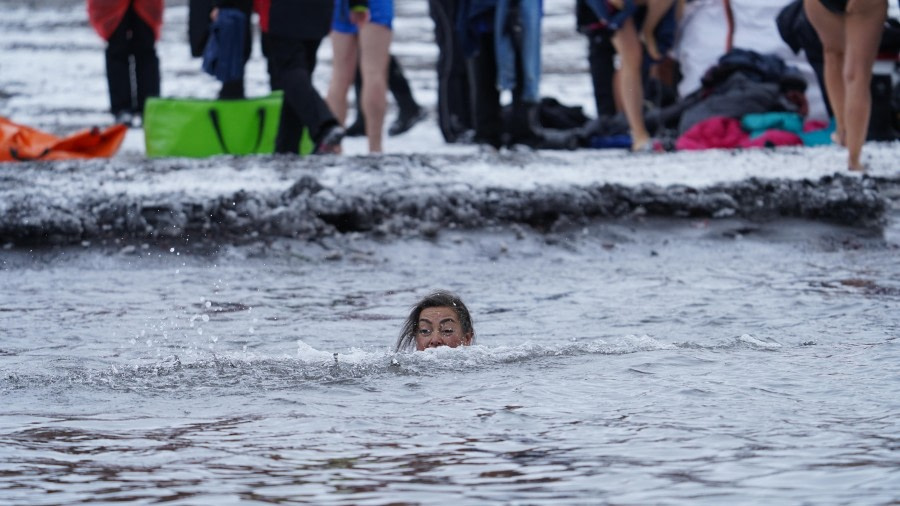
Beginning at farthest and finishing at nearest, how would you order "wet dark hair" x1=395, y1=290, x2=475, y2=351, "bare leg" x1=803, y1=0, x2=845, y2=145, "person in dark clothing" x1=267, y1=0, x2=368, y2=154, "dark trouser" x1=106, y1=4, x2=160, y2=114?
"dark trouser" x1=106, y1=4, x2=160, y2=114 < "person in dark clothing" x1=267, y1=0, x2=368, y2=154 < "bare leg" x1=803, y1=0, x2=845, y2=145 < "wet dark hair" x1=395, y1=290, x2=475, y2=351

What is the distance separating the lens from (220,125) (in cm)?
888

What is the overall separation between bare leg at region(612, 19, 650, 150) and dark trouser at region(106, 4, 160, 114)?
3.49 metres

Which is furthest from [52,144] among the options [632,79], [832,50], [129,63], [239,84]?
[832,50]

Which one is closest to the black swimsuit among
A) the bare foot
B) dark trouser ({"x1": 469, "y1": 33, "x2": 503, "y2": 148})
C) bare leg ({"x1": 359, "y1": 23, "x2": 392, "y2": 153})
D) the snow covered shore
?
the snow covered shore

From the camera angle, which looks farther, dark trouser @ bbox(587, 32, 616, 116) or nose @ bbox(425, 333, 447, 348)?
dark trouser @ bbox(587, 32, 616, 116)

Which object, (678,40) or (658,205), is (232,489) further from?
(678,40)

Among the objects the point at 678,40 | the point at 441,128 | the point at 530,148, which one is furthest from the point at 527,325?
the point at 678,40

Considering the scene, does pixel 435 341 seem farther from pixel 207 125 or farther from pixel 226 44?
pixel 207 125

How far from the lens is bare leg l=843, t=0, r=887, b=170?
7734 millimetres

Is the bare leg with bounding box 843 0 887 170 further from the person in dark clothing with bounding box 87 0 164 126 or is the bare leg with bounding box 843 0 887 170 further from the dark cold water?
the person in dark clothing with bounding box 87 0 164 126

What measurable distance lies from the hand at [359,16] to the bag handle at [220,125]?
0.81m

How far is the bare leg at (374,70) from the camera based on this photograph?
8.78 metres

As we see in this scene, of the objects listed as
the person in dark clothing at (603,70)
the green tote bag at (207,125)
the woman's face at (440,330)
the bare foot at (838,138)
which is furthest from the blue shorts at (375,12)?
the woman's face at (440,330)

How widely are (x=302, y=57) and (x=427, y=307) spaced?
10.8 ft
